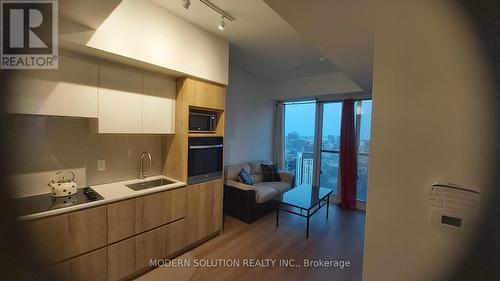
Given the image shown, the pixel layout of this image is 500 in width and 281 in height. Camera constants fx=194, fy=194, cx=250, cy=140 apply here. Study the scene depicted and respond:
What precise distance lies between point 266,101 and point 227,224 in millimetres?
2868

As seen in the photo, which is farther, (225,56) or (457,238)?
(225,56)

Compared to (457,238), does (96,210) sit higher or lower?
lower

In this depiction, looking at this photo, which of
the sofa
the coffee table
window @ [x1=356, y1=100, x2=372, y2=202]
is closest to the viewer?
the coffee table

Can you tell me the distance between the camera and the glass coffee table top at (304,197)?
9.10 ft

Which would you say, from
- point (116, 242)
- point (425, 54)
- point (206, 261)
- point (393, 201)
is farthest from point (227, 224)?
point (425, 54)

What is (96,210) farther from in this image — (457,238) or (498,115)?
(498,115)

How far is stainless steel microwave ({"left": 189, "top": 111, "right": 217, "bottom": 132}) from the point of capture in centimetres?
231

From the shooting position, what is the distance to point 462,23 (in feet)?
1.90

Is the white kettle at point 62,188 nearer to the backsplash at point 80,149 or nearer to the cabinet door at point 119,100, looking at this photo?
the backsplash at point 80,149

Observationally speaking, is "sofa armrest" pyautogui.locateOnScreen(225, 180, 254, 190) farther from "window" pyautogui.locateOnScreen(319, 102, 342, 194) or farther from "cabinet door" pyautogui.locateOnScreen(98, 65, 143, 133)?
"window" pyautogui.locateOnScreen(319, 102, 342, 194)

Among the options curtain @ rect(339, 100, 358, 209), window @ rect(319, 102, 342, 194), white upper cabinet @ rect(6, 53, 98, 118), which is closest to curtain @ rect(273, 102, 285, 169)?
window @ rect(319, 102, 342, 194)

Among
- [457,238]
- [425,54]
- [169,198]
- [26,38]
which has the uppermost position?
[26,38]

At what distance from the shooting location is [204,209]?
243cm

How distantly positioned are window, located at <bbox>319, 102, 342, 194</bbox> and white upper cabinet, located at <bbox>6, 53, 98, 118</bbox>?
3.99m
